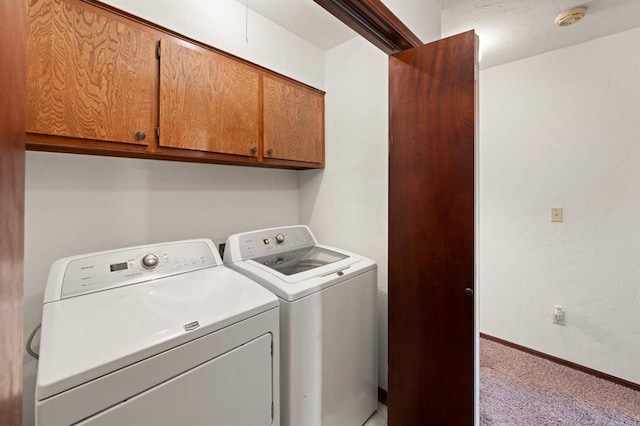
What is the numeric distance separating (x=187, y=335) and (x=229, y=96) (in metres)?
1.32

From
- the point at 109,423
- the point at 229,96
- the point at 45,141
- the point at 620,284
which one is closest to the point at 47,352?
the point at 109,423

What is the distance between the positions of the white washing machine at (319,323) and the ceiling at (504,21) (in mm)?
1448

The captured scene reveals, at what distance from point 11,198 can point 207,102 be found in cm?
140

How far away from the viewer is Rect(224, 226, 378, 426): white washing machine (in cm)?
121

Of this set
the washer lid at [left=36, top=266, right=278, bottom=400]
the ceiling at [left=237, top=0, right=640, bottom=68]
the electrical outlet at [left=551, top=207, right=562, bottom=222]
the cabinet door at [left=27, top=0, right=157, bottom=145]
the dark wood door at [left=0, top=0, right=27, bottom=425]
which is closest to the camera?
the dark wood door at [left=0, top=0, right=27, bottom=425]

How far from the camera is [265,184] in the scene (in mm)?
2176

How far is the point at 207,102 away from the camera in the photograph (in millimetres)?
1518

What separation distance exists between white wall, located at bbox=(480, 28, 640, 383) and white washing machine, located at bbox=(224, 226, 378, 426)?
1.59m

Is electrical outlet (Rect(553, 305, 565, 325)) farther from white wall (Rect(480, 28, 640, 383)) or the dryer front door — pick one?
the dryer front door

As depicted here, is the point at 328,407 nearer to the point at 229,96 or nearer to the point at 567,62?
the point at 229,96

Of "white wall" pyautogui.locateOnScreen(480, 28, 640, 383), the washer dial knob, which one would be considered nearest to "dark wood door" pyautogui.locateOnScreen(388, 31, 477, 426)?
the washer dial knob

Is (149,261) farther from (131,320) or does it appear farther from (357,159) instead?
(357,159)

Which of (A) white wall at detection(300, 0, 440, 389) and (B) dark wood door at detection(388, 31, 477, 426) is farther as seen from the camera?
(A) white wall at detection(300, 0, 440, 389)

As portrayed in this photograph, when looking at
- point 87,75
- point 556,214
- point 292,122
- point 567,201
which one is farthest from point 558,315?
point 87,75
